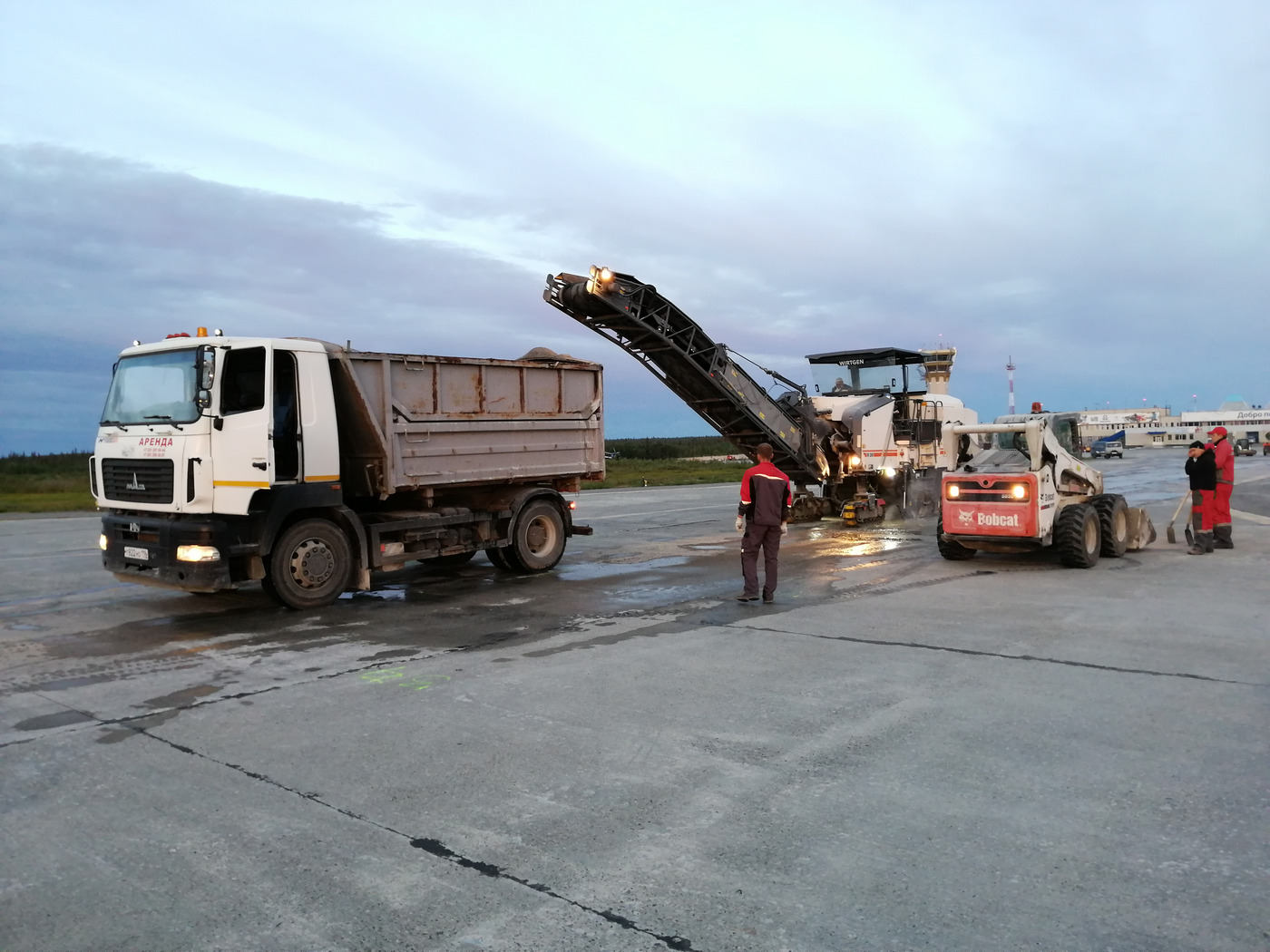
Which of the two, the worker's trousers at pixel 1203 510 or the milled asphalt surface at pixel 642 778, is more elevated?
the worker's trousers at pixel 1203 510

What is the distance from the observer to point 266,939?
129 inches

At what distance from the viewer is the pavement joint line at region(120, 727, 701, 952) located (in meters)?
3.29

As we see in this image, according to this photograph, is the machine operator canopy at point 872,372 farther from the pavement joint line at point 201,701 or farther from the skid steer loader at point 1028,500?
the pavement joint line at point 201,701

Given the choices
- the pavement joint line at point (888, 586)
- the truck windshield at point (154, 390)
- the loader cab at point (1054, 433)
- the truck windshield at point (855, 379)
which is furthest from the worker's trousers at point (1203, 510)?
the truck windshield at point (154, 390)

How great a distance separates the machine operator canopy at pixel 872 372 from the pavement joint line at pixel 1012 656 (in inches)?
454

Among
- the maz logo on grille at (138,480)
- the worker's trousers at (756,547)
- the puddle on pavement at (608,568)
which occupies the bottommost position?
the puddle on pavement at (608,568)

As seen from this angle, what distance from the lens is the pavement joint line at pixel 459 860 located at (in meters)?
3.29

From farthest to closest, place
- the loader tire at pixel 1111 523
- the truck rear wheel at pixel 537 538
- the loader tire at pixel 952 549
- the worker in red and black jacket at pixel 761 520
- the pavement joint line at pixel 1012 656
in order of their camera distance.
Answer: the loader tire at pixel 952 549 < the loader tire at pixel 1111 523 < the truck rear wheel at pixel 537 538 < the worker in red and black jacket at pixel 761 520 < the pavement joint line at pixel 1012 656

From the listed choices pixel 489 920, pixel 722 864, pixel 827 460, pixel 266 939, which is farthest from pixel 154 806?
pixel 827 460

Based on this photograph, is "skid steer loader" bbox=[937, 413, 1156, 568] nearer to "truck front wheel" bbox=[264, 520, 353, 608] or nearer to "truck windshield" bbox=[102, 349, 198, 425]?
"truck front wheel" bbox=[264, 520, 353, 608]

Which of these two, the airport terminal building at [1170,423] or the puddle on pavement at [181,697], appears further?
the airport terminal building at [1170,423]

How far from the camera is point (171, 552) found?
9156mm

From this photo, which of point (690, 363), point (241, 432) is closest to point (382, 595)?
point (241, 432)

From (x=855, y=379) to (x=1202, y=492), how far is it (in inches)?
280
